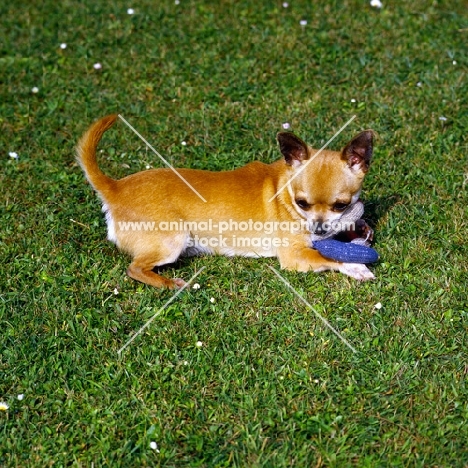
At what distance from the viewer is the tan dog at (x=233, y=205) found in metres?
4.48

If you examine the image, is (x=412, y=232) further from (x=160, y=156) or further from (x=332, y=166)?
(x=160, y=156)

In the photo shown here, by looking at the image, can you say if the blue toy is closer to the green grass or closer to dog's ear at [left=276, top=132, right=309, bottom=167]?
the green grass

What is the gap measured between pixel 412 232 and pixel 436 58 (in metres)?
2.44

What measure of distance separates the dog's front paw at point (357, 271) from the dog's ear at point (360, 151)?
603mm

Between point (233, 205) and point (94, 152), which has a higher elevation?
point (94, 152)

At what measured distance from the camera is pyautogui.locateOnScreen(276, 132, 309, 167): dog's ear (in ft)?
14.6

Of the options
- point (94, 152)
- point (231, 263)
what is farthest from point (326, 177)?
point (94, 152)

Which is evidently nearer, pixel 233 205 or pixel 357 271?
pixel 357 271

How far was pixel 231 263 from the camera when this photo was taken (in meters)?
4.78

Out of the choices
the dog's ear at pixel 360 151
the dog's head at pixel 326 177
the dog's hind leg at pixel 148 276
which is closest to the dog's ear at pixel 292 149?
the dog's head at pixel 326 177

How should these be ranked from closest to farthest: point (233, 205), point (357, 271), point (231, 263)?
point (357, 271)
point (233, 205)
point (231, 263)

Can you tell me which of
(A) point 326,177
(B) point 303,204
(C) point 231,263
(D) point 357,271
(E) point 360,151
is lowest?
(C) point 231,263

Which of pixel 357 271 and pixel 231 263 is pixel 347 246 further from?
pixel 231 263

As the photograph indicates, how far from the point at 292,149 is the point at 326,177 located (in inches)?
11.6
